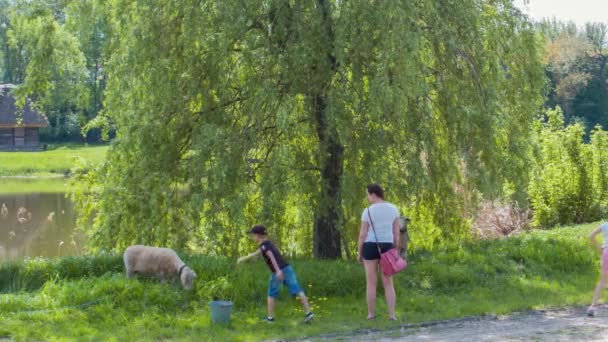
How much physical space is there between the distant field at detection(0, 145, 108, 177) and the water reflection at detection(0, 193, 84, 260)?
40.6 ft

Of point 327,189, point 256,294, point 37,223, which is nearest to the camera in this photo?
point 256,294

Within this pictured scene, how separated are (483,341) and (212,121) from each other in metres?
5.92

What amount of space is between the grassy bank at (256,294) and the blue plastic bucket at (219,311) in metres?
0.11

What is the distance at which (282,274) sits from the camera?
29.9 feet

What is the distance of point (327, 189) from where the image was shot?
1219 cm

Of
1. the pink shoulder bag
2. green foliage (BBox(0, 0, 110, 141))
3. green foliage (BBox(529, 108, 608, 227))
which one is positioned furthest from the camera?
green foliage (BBox(529, 108, 608, 227))

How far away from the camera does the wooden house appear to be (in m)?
58.2

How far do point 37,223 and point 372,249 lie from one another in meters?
22.6

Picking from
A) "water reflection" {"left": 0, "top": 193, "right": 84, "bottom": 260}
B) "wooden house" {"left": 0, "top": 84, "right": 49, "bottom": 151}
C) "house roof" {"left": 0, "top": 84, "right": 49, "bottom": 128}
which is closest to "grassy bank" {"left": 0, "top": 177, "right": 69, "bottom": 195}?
"water reflection" {"left": 0, "top": 193, "right": 84, "bottom": 260}

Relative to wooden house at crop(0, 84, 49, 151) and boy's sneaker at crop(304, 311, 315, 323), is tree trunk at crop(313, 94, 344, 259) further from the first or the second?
wooden house at crop(0, 84, 49, 151)

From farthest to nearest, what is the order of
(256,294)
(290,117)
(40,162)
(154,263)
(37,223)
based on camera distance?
1. (40,162)
2. (37,223)
3. (290,117)
4. (256,294)
5. (154,263)

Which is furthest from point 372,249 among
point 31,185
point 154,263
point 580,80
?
point 580,80

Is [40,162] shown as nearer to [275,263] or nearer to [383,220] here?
[275,263]


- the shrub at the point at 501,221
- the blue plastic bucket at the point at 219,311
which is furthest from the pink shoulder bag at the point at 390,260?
the shrub at the point at 501,221
